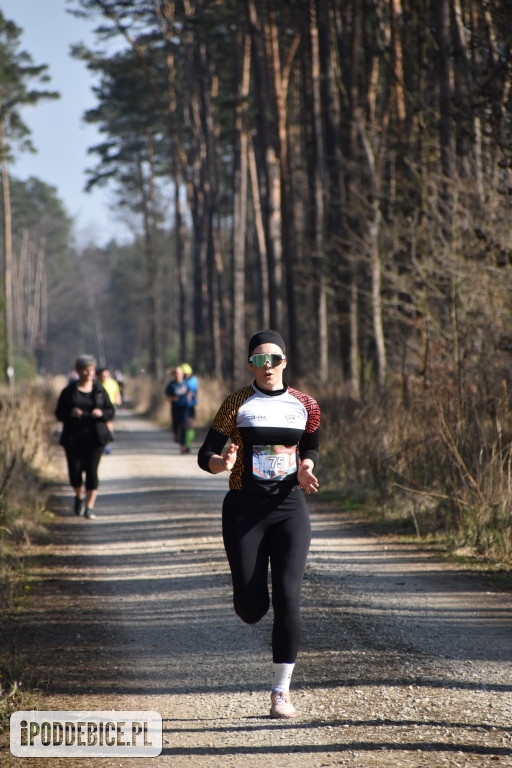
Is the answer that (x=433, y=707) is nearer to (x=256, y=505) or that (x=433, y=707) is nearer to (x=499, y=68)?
(x=256, y=505)

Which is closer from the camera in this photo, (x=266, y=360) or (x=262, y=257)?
(x=266, y=360)

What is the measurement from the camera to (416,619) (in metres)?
7.01

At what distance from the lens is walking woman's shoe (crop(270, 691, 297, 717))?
4945 millimetres

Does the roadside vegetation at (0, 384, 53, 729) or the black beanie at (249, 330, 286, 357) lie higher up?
the black beanie at (249, 330, 286, 357)

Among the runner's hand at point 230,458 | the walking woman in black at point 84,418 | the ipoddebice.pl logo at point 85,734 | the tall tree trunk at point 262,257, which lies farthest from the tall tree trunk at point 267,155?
the ipoddebice.pl logo at point 85,734

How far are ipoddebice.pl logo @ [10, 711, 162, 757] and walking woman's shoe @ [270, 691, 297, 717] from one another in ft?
1.91

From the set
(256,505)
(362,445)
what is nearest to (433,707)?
(256,505)

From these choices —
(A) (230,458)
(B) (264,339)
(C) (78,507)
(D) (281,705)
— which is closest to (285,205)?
(C) (78,507)

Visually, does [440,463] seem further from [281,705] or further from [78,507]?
[281,705]

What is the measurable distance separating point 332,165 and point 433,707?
18.7 metres

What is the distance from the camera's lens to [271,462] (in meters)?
5.03

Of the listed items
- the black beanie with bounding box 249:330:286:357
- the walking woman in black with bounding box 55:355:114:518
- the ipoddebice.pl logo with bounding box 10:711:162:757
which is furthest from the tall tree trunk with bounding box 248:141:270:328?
the ipoddebice.pl logo with bounding box 10:711:162:757

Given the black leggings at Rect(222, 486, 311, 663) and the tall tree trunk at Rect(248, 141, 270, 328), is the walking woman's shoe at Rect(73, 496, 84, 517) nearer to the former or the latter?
the black leggings at Rect(222, 486, 311, 663)

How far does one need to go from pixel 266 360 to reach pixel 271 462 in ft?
1.73
